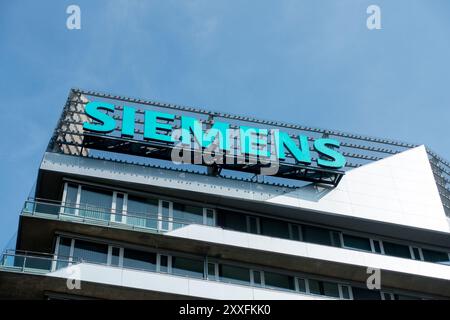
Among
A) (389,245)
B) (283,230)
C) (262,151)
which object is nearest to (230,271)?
(283,230)

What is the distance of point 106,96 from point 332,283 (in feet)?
54.5

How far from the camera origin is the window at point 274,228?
38.1 m

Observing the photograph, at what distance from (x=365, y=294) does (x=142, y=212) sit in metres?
12.9

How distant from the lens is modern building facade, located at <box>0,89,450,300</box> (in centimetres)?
3238

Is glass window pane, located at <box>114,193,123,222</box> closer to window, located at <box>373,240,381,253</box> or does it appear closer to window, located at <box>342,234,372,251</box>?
window, located at <box>342,234,372,251</box>

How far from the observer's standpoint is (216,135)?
39188 mm

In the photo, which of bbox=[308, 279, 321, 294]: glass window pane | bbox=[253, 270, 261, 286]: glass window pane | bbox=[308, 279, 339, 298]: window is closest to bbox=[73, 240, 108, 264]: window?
bbox=[253, 270, 261, 286]: glass window pane

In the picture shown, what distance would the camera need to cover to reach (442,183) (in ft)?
158

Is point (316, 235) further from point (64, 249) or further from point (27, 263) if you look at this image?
point (27, 263)

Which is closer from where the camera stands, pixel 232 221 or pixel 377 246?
pixel 232 221

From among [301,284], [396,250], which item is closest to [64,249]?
[301,284]

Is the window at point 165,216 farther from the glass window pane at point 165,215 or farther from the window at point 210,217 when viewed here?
the window at point 210,217

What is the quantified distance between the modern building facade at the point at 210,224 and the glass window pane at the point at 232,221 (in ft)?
0.21

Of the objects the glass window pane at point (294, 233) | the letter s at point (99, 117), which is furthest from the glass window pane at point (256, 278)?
the letter s at point (99, 117)
